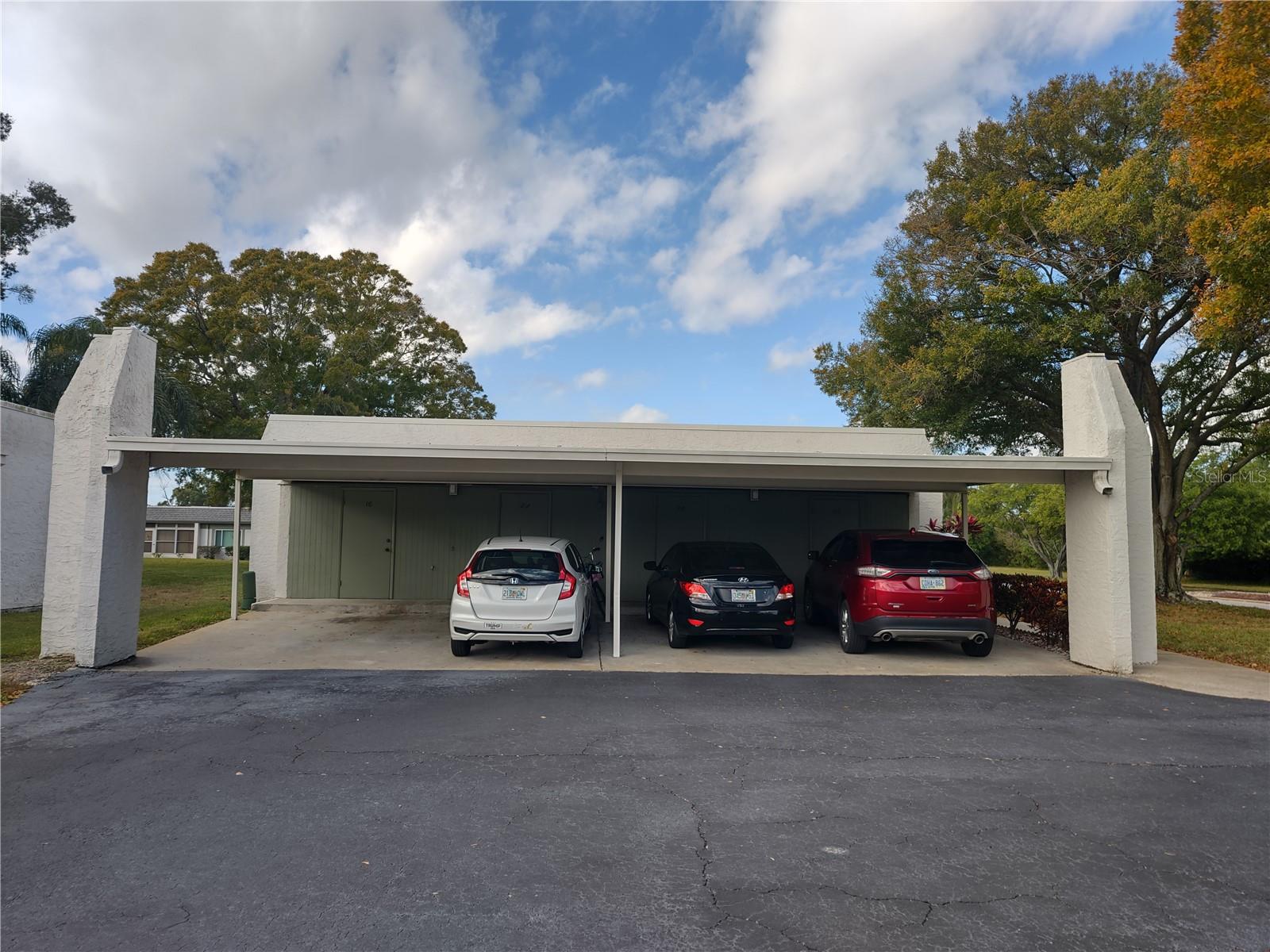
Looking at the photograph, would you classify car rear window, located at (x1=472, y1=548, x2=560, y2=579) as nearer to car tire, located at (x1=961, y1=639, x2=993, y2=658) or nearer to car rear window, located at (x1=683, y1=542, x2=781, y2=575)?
car rear window, located at (x1=683, y1=542, x2=781, y2=575)

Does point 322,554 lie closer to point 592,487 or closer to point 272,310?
point 592,487

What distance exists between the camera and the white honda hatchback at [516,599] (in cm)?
891

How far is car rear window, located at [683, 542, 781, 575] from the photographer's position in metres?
10.0

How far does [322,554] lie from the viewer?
1492 cm

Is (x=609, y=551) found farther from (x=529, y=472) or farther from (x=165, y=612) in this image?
(x=165, y=612)

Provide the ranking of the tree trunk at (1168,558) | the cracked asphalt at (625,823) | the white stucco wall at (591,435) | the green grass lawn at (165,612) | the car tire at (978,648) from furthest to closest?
the tree trunk at (1168,558) → the white stucco wall at (591,435) → the green grass lawn at (165,612) → the car tire at (978,648) → the cracked asphalt at (625,823)

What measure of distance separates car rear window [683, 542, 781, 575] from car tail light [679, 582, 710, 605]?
0.60 feet

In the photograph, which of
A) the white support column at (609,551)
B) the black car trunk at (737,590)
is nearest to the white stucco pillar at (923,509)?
the white support column at (609,551)

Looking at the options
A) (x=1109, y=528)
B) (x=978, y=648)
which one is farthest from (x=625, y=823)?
(x=1109, y=528)

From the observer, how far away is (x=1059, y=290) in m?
16.0

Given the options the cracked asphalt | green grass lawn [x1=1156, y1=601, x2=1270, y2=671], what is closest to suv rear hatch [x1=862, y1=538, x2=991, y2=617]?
the cracked asphalt

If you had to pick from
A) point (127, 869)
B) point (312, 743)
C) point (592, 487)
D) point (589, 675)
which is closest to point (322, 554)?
point (592, 487)

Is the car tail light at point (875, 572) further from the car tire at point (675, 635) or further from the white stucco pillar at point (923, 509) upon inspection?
the white stucco pillar at point (923, 509)

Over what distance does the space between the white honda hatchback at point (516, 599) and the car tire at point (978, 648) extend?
4.99 meters
